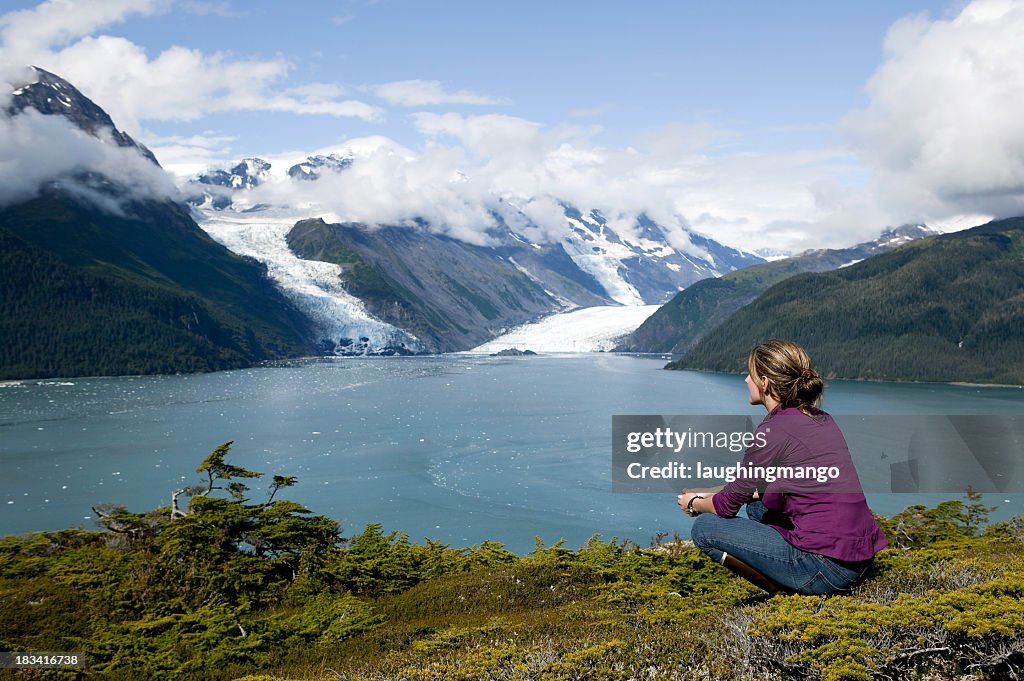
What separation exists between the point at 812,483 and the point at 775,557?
73 cm

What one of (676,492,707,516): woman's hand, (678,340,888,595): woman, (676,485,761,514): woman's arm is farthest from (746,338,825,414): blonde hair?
(676,492,707,516): woman's hand

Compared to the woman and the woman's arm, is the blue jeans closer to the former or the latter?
the woman

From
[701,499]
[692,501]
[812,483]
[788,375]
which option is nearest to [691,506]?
[692,501]

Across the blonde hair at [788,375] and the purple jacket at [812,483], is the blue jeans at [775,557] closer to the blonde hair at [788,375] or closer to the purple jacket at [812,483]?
the purple jacket at [812,483]

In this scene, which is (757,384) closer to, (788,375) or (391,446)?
(788,375)

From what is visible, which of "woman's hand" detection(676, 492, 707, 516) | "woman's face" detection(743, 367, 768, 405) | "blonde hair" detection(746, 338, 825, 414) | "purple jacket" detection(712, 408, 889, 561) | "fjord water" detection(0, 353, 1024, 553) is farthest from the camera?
"fjord water" detection(0, 353, 1024, 553)

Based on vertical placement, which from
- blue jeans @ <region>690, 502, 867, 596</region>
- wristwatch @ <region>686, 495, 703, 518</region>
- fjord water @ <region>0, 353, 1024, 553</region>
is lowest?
fjord water @ <region>0, 353, 1024, 553</region>

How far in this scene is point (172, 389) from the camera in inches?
5463

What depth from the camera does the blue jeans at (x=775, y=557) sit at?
5.96 meters

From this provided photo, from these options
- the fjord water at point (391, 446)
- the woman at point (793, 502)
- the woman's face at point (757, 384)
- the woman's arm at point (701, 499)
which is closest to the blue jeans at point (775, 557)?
the woman at point (793, 502)

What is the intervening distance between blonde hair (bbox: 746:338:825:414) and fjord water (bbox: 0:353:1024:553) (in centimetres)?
3240

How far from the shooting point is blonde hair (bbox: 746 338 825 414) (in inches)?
232

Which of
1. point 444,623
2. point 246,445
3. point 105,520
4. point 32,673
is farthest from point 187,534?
point 246,445

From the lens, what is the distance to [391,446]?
77562 millimetres
